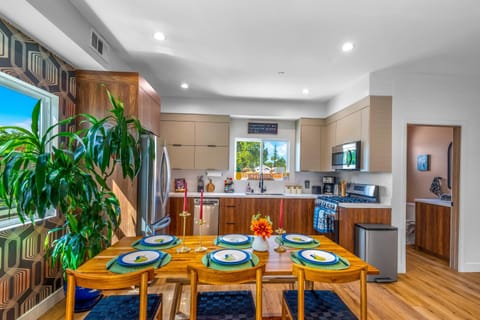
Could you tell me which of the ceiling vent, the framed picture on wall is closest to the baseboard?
the ceiling vent

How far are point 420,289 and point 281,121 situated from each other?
3329 mm

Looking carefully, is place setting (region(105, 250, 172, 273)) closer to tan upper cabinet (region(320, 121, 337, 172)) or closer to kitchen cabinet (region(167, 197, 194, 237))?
kitchen cabinet (region(167, 197, 194, 237))

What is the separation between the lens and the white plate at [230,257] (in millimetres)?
1495

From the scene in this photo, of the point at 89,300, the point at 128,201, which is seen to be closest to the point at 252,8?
the point at 128,201

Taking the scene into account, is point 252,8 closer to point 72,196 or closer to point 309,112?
point 72,196

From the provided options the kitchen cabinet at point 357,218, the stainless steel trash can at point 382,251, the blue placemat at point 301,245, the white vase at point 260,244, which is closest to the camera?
the white vase at point 260,244

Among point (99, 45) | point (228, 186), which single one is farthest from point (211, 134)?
point (99, 45)

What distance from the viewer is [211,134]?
4574mm

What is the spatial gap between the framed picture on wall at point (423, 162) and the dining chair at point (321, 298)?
4284 millimetres

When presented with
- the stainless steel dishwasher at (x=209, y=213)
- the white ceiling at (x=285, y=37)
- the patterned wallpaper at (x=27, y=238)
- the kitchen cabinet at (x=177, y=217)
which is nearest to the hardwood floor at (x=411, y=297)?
the patterned wallpaper at (x=27, y=238)

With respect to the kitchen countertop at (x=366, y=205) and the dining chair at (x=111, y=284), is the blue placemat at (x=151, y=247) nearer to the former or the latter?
the dining chair at (x=111, y=284)

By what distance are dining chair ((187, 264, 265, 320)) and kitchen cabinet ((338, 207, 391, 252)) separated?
6.59 feet

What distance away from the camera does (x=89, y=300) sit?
7.70ft

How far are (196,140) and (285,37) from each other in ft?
8.45
